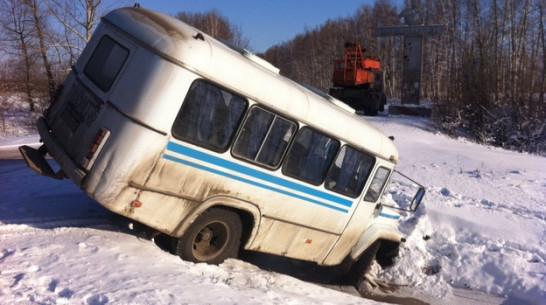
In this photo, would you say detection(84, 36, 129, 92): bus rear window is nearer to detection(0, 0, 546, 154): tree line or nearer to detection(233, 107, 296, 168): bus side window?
detection(233, 107, 296, 168): bus side window

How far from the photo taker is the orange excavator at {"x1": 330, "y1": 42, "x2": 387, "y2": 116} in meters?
27.4

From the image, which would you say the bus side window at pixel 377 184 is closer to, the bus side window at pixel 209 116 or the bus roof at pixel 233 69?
the bus roof at pixel 233 69

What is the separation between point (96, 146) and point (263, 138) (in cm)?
187

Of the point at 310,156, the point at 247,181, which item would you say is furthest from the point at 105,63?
the point at 310,156

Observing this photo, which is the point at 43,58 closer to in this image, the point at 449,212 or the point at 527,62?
the point at 449,212

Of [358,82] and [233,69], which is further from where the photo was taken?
[358,82]

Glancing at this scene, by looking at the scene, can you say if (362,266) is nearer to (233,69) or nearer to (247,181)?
(247,181)

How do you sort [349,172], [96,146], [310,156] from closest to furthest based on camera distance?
[96,146] < [310,156] < [349,172]

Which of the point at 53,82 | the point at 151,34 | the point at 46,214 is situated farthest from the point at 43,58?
the point at 151,34

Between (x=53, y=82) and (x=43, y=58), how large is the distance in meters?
1.38

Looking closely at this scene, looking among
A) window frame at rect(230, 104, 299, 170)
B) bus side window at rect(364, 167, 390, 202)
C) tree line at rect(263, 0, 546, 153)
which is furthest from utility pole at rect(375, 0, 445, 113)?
window frame at rect(230, 104, 299, 170)

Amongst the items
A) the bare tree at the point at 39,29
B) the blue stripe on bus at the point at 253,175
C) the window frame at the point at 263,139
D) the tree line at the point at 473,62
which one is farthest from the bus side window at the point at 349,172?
the bare tree at the point at 39,29

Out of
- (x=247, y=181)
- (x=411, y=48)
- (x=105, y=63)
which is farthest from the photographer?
(x=411, y=48)

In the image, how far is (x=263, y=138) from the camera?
5418mm
